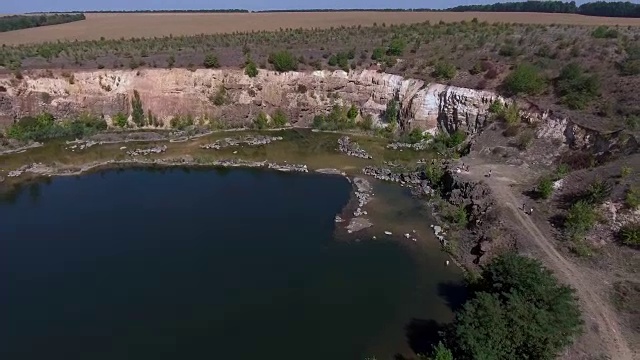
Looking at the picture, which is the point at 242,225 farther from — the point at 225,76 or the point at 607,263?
the point at 225,76

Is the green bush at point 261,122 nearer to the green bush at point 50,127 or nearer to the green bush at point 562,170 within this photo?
the green bush at point 50,127

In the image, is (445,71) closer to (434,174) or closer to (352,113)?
(352,113)

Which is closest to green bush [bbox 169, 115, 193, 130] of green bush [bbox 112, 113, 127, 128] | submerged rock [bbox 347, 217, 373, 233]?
green bush [bbox 112, 113, 127, 128]

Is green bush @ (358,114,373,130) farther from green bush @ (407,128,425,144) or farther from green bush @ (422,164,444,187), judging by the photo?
green bush @ (422,164,444,187)

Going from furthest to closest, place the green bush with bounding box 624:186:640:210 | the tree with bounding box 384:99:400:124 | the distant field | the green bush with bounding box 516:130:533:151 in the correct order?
the distant field
the tree with bounding box 384:99:400:124
the green bush with bounding box 516:130:533:151
the green bush with bounding box 624:186:640:210

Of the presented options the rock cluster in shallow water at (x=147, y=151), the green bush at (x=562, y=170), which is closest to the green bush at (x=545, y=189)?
the green bush at (x=562, y=170)

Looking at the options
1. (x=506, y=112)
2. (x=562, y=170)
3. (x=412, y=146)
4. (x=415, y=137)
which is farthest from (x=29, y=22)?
(x=562, y=170)
